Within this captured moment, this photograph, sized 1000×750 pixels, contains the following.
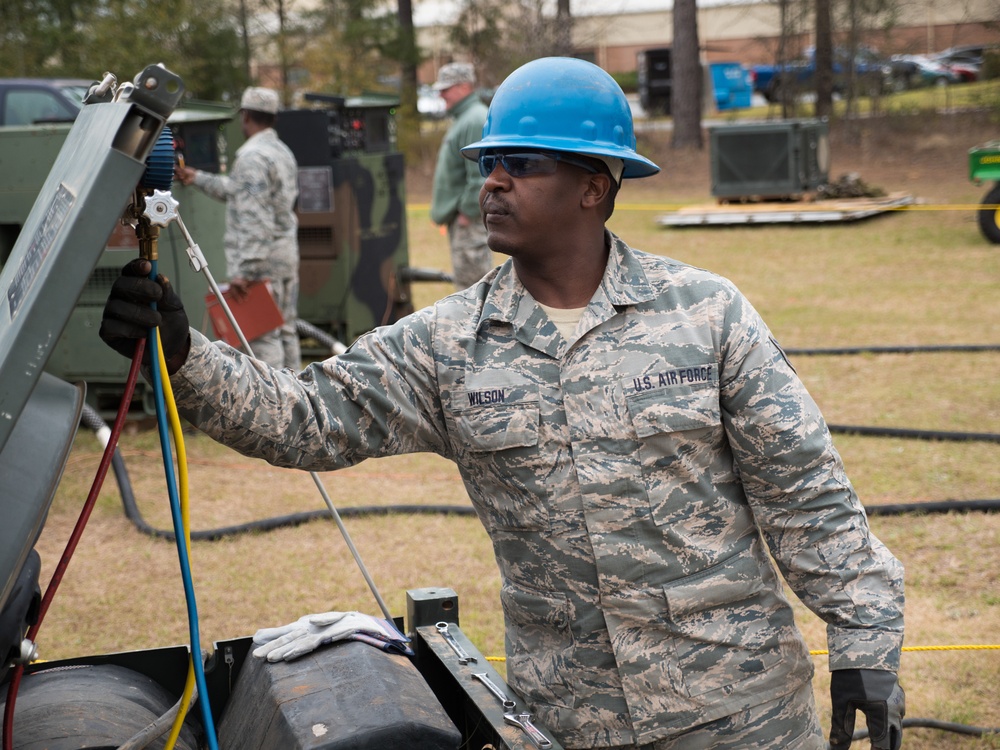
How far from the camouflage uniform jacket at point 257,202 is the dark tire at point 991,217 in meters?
8.89

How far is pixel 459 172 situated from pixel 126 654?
6352 millimetres

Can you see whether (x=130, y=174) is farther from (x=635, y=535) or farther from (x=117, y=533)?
(x=117, y=533)

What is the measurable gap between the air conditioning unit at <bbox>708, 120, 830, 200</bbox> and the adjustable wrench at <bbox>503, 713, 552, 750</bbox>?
1467cm

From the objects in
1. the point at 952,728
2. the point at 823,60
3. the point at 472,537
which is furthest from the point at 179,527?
the point at 823,60

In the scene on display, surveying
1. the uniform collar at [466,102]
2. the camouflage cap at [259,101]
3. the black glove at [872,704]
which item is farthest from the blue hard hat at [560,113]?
the uniform collar at [466,102]

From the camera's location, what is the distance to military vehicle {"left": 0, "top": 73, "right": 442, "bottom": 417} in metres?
6.91

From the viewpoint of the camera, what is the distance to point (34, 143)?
22.0ft

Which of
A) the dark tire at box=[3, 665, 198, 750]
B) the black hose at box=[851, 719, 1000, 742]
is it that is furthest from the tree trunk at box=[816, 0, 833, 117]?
the dark tire at box=[3, 665, 198, 750]

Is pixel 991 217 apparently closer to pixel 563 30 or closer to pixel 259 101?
pixel 259 101

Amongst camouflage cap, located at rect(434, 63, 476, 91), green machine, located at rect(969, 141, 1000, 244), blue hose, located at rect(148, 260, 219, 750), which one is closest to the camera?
blue hose, located at rect(148, 260, 219, 750)

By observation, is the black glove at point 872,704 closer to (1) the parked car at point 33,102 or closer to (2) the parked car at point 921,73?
(1) the parked car at point 33,102

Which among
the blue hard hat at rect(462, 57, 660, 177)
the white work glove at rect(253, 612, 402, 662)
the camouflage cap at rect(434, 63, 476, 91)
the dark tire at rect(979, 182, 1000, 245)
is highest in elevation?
the camouflage cap at rect(434, 63, 476, 91)

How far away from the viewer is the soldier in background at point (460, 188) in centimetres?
820

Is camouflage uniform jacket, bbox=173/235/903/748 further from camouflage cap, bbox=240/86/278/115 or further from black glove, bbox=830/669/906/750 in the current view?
camouflage cap, bbox=240/86/278/115
